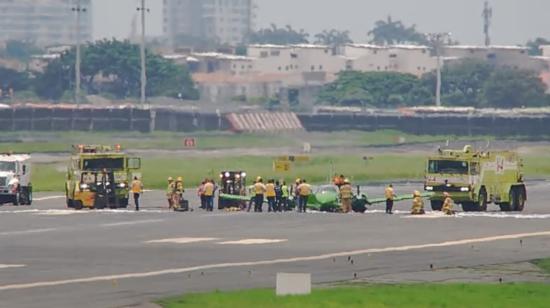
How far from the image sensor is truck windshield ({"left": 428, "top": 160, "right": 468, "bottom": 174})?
103 metres

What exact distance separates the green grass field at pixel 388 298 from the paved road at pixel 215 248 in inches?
95.9

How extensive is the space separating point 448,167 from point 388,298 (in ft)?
159

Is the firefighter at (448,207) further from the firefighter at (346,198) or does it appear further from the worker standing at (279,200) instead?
the worker standing at (279,200)

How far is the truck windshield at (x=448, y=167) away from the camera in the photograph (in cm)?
10338

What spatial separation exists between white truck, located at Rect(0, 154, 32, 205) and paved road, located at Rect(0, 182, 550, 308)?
261cm

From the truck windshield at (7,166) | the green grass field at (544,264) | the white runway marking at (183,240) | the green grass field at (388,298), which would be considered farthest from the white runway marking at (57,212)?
the green grass field at (388,298)

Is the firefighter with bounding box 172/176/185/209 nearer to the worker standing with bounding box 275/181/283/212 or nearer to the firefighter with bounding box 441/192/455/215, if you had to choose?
the worker standing with bounding box 275/181/283/212

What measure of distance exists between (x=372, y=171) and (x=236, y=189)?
44275 millimetres

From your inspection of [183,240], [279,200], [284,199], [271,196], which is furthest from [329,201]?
[183,240]

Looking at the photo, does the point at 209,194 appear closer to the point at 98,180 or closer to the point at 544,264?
the point at 98,180

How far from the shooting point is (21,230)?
86875mm

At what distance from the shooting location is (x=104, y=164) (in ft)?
350

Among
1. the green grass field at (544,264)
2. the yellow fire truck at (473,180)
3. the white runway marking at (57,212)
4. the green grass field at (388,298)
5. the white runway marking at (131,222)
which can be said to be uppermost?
the yellow fire truck at (473,180)

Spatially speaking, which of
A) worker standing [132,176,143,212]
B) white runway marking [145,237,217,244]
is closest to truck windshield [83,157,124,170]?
worker standing [132,176,143,212]
